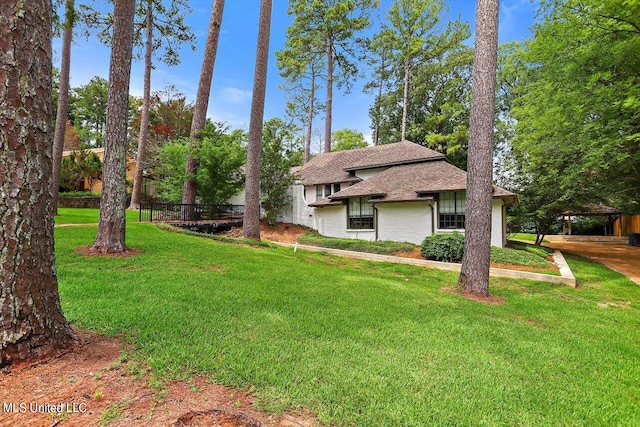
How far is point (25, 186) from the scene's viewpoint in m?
2.35

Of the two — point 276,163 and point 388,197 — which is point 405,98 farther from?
point 388,197

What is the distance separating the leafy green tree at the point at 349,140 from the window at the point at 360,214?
1928 centimetres

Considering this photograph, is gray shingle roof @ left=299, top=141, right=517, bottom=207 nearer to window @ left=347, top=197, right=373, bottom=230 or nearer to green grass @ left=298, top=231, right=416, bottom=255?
window @ left=347, top=197, right=373, bottom=230

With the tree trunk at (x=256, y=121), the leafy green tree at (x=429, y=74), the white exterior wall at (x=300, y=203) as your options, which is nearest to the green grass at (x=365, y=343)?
the tree trunk at (x=256, y=121)

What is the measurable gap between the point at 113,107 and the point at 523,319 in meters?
8.74

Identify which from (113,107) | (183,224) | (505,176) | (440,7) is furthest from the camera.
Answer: (440,7)

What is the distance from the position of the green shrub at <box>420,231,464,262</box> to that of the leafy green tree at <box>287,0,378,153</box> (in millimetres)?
15551

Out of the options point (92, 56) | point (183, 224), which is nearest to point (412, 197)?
point (183, 224)

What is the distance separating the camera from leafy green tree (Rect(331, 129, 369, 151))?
3525cm

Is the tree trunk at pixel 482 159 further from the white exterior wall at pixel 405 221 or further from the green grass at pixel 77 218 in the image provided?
the green grass at pixel 77 218

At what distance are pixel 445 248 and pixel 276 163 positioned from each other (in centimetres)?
1101

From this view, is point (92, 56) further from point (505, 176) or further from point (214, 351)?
point (505, 176)

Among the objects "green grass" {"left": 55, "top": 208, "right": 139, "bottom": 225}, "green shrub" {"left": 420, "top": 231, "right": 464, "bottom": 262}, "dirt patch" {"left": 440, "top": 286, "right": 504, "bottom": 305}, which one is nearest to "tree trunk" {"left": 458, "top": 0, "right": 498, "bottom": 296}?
"dirt patch" {"left": 440, "top": 286, "right": 504, "bottom": 305}

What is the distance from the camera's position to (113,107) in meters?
6.57
